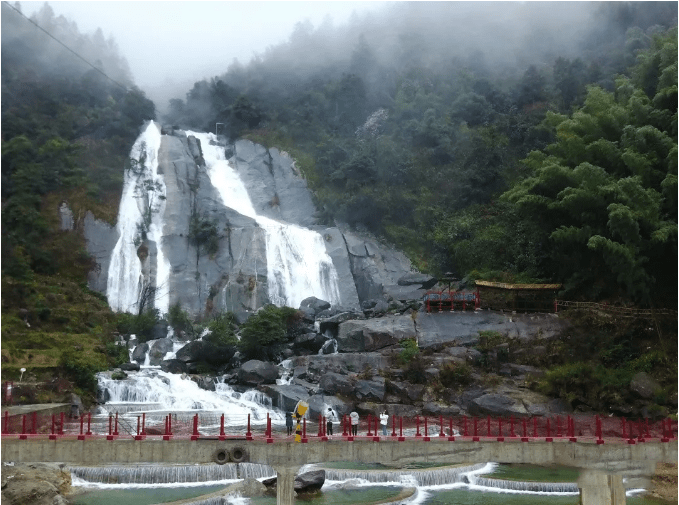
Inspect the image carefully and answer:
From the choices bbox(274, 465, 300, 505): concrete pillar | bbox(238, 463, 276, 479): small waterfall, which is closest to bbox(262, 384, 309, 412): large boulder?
bbox(238, 463, 276, 479): small waterfall

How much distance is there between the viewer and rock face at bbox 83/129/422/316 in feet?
136

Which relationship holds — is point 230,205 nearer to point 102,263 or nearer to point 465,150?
point 102,263

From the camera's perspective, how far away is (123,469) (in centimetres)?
2014

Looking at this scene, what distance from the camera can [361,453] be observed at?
15.6m

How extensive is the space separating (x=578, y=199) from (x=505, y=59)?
117ft

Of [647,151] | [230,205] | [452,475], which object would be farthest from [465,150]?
[452,475]

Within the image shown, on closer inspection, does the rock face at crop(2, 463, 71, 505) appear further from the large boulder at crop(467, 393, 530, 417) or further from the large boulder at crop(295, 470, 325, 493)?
the large boulder at crop(467, 393, 530, 417)

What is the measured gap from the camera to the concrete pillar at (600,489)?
15609mm

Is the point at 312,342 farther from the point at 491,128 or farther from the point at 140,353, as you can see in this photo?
the point at 491,128

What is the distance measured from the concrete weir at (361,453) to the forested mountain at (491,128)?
1332cm

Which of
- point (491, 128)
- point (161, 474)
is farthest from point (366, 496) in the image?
point (491, 128)

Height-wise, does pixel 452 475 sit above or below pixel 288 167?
below

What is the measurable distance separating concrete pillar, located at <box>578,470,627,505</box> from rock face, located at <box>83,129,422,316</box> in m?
22.4

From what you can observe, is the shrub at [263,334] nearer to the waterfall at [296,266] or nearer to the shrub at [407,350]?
the shrub at [407,350]
